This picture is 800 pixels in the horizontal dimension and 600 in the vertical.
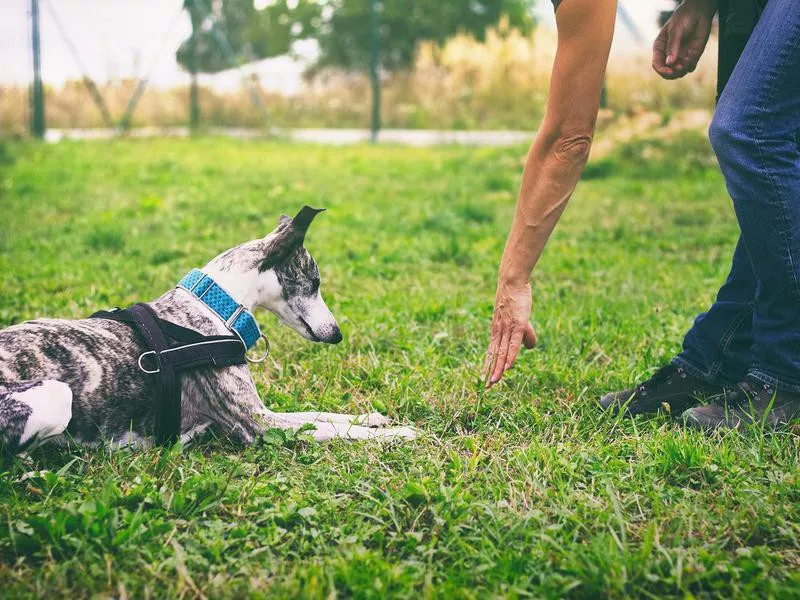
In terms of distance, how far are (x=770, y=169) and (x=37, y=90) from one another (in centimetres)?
1400

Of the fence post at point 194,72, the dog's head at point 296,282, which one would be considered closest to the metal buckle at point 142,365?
the dog's head at point 296,282

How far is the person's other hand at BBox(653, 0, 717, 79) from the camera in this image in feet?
8.99

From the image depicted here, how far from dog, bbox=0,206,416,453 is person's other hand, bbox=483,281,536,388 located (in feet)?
1.34

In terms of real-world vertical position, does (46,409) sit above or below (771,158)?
below

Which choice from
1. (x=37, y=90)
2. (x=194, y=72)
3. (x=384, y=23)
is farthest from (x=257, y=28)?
(x=37, y=90)

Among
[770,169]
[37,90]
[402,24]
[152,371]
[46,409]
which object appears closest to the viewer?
[46,409]

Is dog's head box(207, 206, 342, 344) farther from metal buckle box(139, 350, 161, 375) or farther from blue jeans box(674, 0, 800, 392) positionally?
blue jeans box(674, 0, 800, 392)

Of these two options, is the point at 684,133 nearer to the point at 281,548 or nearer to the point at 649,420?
the point at 649,420

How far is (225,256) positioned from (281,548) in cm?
114

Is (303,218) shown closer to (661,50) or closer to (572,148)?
(572,148)

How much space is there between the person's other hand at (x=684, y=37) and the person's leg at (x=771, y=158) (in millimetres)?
386

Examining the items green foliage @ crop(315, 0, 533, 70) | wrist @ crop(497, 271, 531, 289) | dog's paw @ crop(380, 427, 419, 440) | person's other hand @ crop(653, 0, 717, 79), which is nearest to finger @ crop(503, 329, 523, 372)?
wrist @ crop(497, 271, 531, 289)

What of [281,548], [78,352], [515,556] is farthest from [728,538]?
[78,352]

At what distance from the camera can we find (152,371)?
8.16 feet
